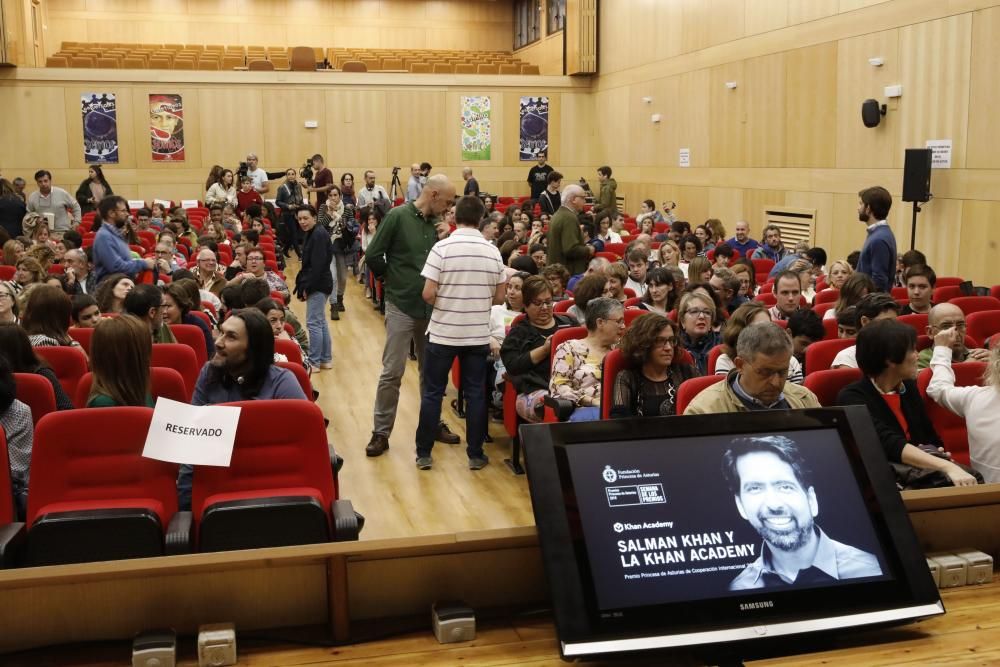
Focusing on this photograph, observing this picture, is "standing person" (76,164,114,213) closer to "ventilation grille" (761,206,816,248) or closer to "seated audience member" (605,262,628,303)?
"seated audience member" (605,262,628,303)

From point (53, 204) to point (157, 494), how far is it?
10903mm

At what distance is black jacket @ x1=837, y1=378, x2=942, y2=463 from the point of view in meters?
3.61

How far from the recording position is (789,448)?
6.52 ft

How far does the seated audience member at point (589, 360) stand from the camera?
4.96m

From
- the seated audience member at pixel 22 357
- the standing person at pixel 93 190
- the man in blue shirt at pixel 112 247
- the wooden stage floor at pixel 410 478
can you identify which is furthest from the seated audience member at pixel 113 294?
the standing person at pixel 93 190

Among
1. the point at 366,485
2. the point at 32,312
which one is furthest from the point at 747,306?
the point at 32,312

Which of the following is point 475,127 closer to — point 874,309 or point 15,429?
point 874,309

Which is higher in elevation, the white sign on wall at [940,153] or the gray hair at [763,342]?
the white sign on wall at [940,153]

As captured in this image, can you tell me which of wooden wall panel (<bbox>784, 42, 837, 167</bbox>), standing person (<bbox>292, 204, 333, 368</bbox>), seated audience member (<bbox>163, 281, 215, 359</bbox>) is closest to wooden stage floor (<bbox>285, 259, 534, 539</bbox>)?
standing person (<bbox>292, 204, 333, 368</bbox>)

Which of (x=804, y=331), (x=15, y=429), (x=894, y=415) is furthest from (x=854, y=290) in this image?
(x=15, y=429)

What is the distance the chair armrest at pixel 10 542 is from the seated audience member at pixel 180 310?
9.49 feet

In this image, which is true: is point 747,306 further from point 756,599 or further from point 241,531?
point 756,599

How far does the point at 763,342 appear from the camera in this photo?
3.31 meters

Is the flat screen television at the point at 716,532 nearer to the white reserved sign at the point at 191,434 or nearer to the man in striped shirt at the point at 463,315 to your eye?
the white reserved sign at the point at 191,434
